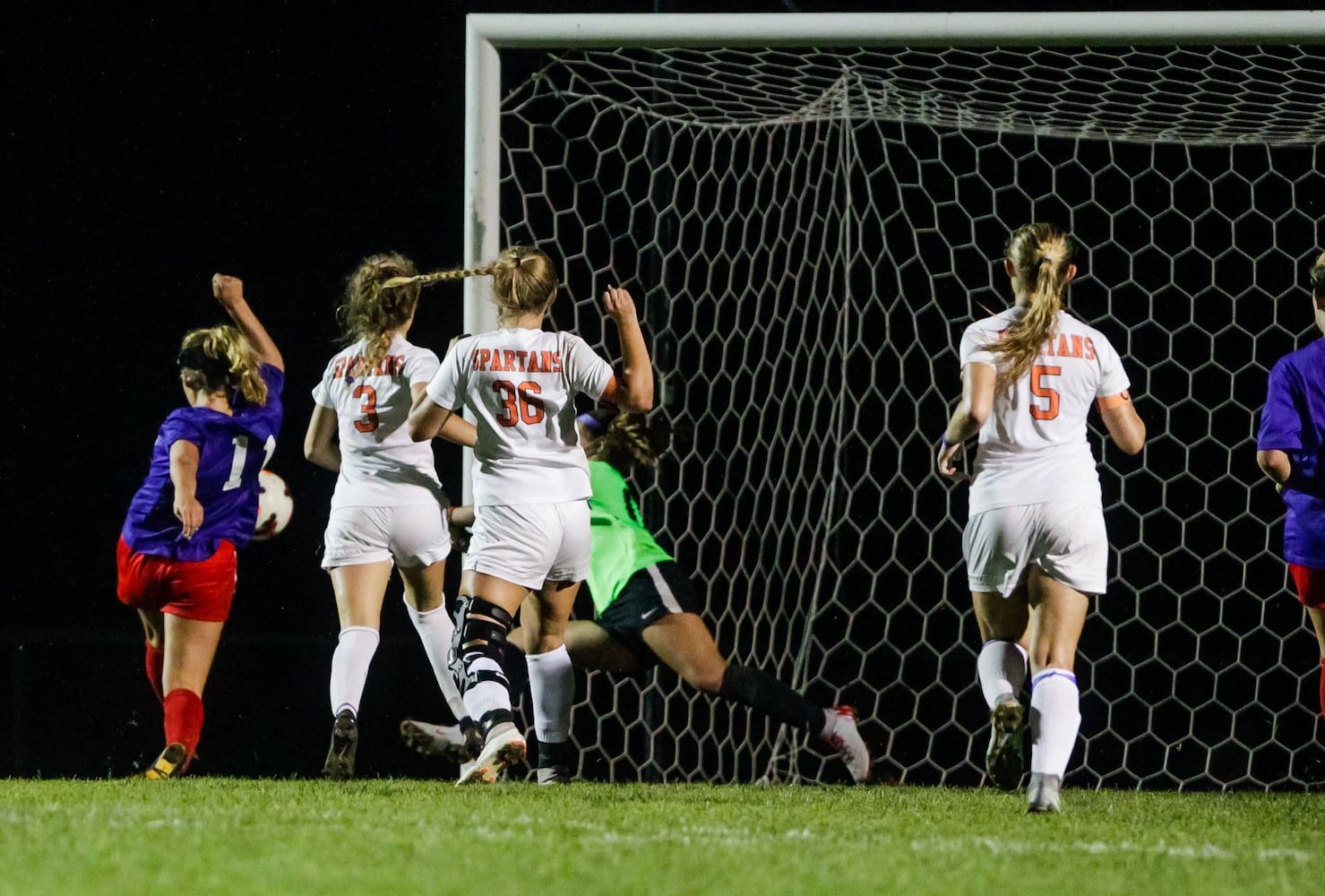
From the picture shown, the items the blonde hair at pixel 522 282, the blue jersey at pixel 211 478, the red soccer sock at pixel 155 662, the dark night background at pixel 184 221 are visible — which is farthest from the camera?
the dark night background at pixel 184 221

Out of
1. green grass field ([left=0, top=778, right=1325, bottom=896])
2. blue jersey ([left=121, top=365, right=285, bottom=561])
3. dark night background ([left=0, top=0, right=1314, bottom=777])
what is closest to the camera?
green grass field ([left=0, top=778, right=1325, bottom=896])

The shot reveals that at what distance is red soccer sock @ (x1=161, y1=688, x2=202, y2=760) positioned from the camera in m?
4.59

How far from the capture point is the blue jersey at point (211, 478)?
15.5 feet

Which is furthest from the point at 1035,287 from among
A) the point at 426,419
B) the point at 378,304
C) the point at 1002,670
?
the point at 378,304

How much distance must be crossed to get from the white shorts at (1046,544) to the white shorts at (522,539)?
104cm

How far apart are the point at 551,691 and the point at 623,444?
0.90 m

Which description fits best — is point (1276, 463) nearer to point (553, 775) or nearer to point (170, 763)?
point (553, 775)

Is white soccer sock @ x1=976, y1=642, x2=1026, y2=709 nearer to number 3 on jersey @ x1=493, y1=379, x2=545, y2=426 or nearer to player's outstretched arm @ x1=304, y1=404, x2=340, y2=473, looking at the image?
number 3 on jersey @ x1=493, y1=379, x2=545, y2=426

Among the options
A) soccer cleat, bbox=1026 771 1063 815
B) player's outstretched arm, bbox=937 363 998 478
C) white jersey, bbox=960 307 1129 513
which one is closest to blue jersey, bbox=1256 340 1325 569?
white jersey, bbox=960 307 1129 513

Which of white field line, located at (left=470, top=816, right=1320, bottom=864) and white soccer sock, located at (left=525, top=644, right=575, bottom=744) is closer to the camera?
white field line, located at (left=470, top=816, right=1320, bottom=864)

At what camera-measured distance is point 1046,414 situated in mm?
3686

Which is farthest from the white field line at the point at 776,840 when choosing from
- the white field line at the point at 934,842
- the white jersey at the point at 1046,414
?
the white jersey at the point at 1046,414

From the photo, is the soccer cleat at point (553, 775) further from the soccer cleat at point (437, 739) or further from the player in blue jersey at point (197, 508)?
the player in blue jersey at point (197, 508)

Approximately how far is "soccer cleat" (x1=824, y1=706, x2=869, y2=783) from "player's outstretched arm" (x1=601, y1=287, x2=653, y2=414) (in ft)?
4.10
